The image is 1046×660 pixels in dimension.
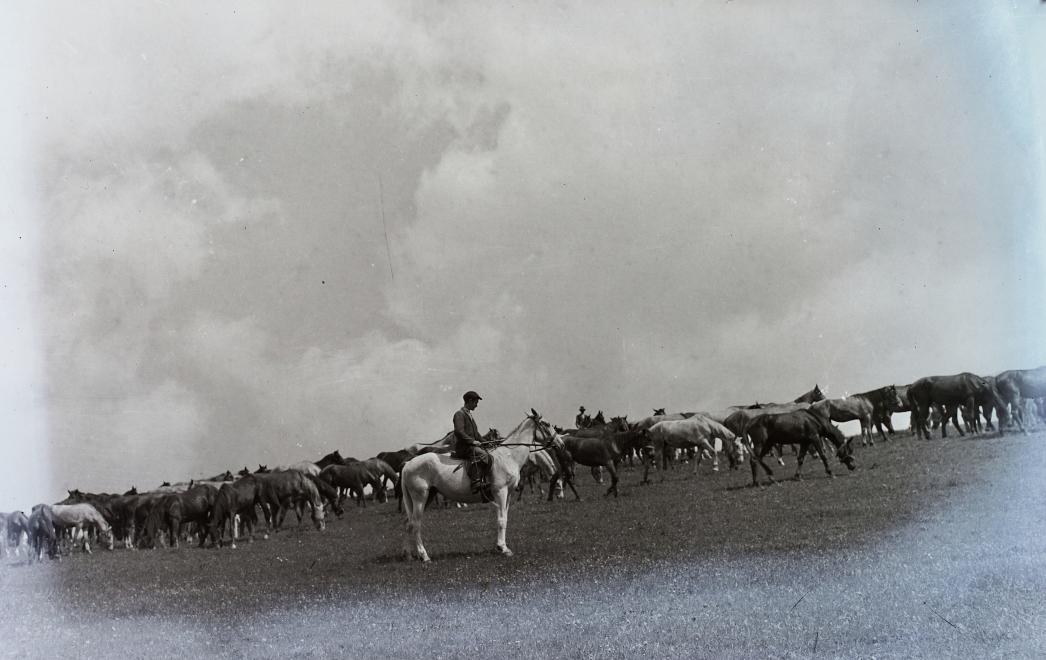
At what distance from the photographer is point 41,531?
23.5 meters

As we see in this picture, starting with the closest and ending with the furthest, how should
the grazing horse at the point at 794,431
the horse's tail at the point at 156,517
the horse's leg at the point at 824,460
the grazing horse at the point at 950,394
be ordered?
1. the horse's leg at the point at 824,460
2. the grazing horse at the point at 794,431
3. the grazing horse at the point at 950,394
4. the horse's tail at the point at 156,517

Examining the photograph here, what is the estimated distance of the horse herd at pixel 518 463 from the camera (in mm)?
15016

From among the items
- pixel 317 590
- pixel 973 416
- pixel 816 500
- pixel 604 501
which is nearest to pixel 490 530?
pixel 317 590

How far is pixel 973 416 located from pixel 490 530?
49.0ft

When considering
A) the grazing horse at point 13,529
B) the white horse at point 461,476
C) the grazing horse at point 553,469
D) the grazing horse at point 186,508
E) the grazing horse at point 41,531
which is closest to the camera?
the white horse at point 461,476

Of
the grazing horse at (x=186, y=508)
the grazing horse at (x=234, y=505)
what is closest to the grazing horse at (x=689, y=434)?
the grazing horse at (x=234, y=505)

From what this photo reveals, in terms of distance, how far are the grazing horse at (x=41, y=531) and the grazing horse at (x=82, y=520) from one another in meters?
3.69

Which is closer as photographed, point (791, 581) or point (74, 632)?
point (791, 581)

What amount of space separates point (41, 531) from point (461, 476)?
1563 cm

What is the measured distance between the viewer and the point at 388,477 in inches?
1198

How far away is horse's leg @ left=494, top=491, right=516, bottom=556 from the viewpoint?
14.3 m

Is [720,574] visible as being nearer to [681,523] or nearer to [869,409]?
[681,523]

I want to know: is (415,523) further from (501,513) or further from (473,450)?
(473,450)

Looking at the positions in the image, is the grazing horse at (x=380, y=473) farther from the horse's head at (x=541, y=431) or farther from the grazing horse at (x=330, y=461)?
the horse's head at (x=541, y=431)
